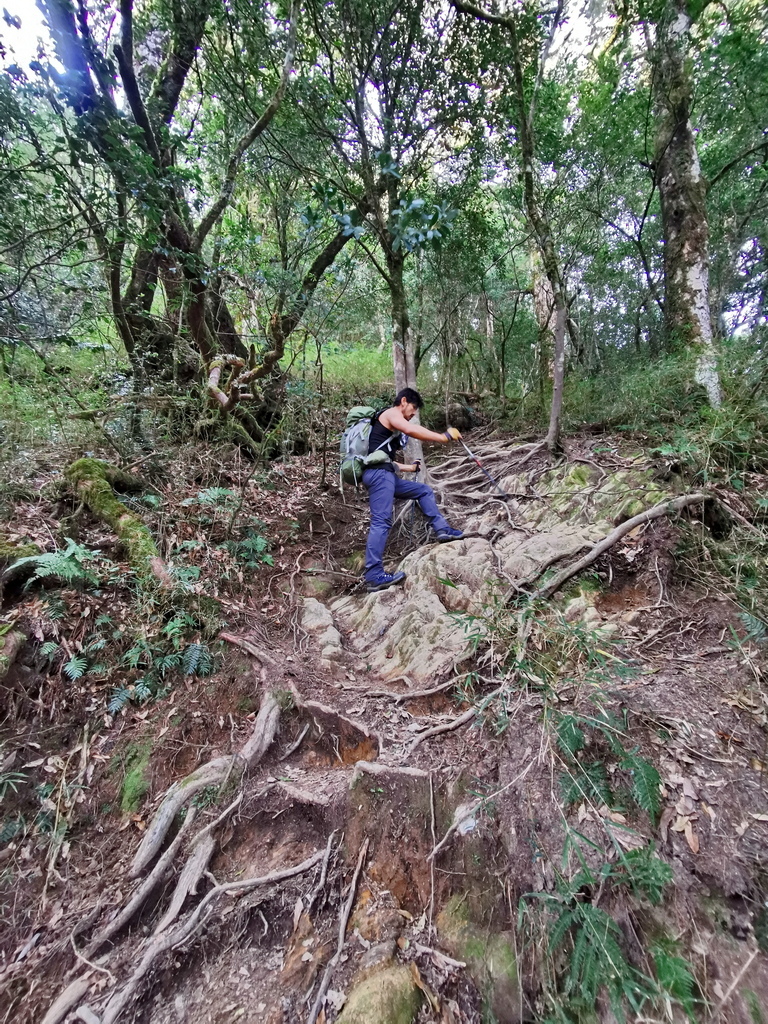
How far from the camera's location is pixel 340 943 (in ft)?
6.79

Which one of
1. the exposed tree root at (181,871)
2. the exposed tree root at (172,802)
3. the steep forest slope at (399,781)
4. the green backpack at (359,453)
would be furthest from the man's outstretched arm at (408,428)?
the exposed tree root at (172,802)

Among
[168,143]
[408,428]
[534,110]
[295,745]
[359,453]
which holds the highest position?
[534,110]

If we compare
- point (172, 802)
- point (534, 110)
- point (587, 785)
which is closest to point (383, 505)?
point (172, 802)

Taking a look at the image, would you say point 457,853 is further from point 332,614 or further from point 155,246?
point 155,246

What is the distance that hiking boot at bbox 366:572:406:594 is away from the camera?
458cm

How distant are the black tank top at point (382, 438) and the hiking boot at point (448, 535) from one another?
1.10 metres

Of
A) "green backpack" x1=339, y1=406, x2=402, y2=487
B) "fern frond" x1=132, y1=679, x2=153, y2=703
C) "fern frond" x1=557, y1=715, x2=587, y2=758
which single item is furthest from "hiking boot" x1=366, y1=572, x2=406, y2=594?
"fern frond" x1=557, y1=715, x2=587, y2=758

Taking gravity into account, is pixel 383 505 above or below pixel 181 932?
above

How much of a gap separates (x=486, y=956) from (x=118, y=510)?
4451 millimetres

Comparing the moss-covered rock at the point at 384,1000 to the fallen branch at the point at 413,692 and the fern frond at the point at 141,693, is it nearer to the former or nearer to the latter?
the fallen branch at the point at 413,692

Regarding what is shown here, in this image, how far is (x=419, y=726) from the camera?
9.82ft

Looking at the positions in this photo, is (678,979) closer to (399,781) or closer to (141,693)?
(399,781)

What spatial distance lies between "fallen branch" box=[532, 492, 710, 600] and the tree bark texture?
3027 millimetres

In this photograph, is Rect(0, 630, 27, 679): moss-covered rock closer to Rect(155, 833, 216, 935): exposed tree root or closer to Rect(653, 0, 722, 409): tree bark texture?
Rect(155, 833, 216, 935): exposed tree root
